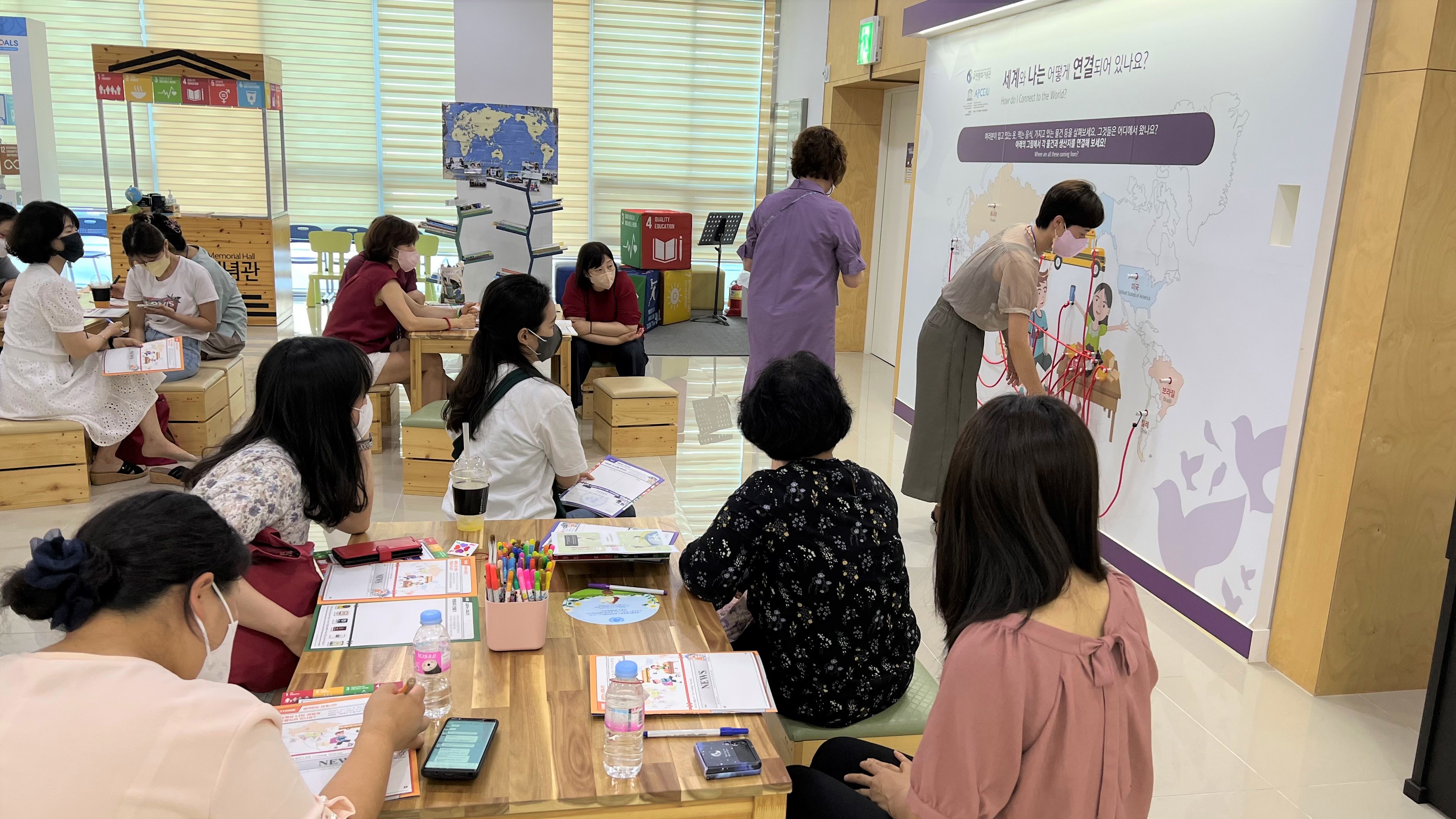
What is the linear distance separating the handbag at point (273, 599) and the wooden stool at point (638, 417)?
143 inches

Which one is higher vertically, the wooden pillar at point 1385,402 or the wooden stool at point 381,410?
the wooden pillar at point 1385,402

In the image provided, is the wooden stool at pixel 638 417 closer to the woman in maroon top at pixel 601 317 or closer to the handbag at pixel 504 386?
the woman in maroon top at pixel 601 317

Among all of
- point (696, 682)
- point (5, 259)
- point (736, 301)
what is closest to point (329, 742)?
point (696, 682)

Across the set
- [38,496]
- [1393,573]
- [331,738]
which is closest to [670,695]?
[331,738]

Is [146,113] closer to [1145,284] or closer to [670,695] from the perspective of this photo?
[1145,284]

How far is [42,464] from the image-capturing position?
4.69 metres

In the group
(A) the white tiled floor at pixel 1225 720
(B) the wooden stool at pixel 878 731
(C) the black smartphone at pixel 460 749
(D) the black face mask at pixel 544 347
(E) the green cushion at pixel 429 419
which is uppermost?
(D) the black face mask at pixel 544 347

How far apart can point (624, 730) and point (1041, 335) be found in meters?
4.06

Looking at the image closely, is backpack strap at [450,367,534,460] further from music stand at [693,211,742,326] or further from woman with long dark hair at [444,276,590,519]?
music stand at [693,211,742,326]

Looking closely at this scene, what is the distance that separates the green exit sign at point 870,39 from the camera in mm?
7574

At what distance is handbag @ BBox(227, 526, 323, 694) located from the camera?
2047mm

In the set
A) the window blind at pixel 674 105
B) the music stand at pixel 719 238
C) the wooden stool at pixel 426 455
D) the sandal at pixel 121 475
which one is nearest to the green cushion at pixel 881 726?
the wooden stool at pixel 426 455

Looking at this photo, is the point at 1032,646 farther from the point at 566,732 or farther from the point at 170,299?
the point at 170,299

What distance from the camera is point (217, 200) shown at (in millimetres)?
10922
